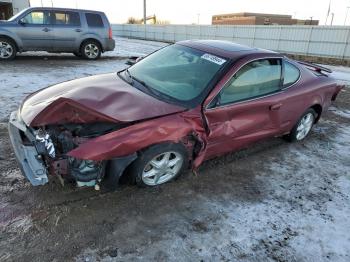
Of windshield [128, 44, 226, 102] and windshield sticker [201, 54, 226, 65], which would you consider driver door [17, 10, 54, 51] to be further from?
windshield sticker [201, 54, 226, 65]

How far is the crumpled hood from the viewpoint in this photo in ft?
10.2

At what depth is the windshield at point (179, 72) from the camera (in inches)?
144

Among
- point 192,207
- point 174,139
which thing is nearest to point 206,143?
point 174,139

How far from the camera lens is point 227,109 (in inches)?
144

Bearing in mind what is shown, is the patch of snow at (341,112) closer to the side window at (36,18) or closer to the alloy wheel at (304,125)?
the alloy wheel at (304,125)

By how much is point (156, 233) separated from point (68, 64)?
9.09 m

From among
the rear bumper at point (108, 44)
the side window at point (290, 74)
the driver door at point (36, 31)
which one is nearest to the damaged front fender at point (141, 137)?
the side window at point (290, 74)

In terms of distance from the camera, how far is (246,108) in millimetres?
3850

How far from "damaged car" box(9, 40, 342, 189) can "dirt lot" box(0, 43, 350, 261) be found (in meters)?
0.28

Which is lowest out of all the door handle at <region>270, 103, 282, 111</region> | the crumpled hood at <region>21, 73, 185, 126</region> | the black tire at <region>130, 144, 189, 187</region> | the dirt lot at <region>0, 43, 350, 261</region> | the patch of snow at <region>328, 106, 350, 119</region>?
the patch of snow at <region>328, 106, 350, 119</region>

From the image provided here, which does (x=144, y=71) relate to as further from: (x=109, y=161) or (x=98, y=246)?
(x=98, y=246)

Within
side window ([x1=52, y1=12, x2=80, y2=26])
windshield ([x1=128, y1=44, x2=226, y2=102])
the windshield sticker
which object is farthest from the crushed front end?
side window ([x1=52, y1=12, x2=80, y2=26])

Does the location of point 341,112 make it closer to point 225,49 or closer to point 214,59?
point 225,49

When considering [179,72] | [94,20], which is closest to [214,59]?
[179,72]
